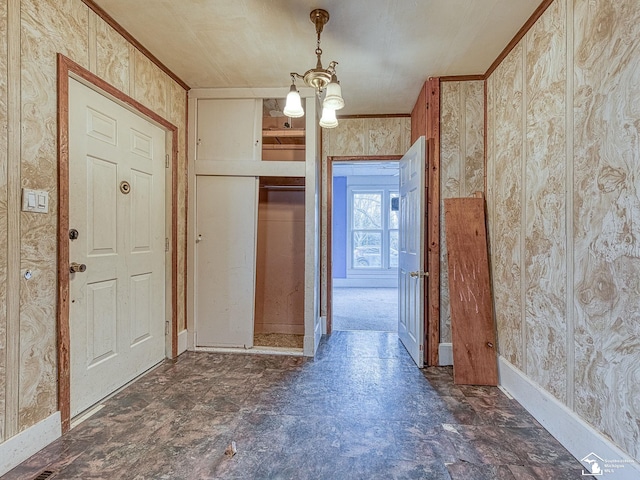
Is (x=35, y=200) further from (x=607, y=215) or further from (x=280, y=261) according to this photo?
(x=607, y=215)

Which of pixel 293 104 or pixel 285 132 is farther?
pixel 285 132

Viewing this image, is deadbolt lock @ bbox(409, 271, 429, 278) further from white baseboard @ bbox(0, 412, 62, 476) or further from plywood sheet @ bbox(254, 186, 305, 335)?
white baseboard @ bbox(0, 412, 62, 476)

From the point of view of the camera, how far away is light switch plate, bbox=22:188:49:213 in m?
1.58

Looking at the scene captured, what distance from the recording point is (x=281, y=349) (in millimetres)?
3111

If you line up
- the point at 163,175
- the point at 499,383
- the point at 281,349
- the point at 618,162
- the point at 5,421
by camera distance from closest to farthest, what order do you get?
the point at 618,162 → the point at 5,421 → the point at 499,383 → the point at 163,175 → the point at 281,349

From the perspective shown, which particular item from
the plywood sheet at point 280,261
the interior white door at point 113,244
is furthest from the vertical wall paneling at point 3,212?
the plywood sheet at point 280,261

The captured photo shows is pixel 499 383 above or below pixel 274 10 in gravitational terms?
below

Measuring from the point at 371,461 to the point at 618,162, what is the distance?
1.80m

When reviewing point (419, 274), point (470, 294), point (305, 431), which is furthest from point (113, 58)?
point (470, 294)

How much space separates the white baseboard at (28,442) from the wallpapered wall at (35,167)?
1.5 inches

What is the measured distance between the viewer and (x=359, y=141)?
370 centimetres

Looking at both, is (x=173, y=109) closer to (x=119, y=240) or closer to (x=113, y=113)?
(x=113, y=113)

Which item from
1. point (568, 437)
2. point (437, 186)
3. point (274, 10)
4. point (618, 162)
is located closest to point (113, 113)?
point (274, 10)

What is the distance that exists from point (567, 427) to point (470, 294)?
107 cm
